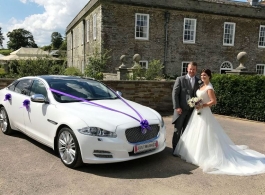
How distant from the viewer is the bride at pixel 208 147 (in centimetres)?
473

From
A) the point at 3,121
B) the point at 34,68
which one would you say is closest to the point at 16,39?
the point at 34,68

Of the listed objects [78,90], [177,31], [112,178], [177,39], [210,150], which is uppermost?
[177,31]

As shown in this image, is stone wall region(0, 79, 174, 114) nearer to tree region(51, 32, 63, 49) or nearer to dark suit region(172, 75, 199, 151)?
dark suit region(172, 75, 199, 151)

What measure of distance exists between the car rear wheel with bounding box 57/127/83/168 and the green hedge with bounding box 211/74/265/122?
7.40 m

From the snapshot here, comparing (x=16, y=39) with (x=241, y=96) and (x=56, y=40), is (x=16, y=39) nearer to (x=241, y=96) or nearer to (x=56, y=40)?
(x=56, y=40)

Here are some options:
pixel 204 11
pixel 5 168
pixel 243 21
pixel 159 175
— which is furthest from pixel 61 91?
pixel 243 21

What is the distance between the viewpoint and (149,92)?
10273 mm

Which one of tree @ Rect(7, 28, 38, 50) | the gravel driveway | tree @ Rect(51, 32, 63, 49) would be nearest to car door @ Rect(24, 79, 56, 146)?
the gravel driveway

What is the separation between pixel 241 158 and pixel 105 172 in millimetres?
2746

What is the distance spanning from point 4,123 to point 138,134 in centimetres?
393

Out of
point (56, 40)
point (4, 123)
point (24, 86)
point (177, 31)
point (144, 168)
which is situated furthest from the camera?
point (56, 40)

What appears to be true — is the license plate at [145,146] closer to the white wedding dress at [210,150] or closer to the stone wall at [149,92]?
the white wedding dress at [210,150]

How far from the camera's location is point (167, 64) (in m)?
20.7

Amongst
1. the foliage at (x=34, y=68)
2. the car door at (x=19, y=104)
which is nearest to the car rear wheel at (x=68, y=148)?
the car door at (x=19, y=104)
